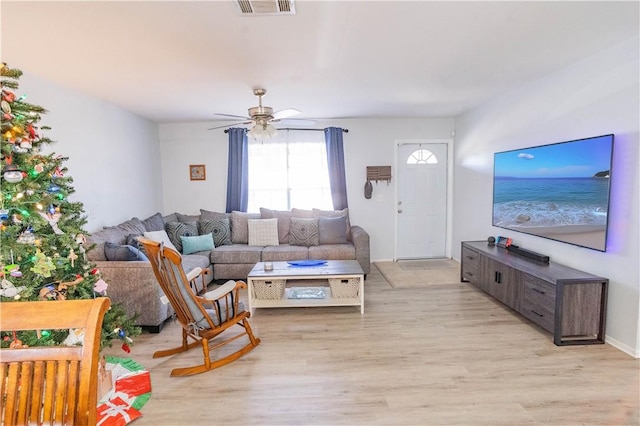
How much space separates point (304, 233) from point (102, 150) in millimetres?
2779

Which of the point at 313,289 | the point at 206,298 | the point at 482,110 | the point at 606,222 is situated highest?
the point at 482,110

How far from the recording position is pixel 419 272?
15.9 feet

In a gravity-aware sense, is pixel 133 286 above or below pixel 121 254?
below

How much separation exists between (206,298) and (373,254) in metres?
3.61

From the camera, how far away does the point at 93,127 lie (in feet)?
12.4

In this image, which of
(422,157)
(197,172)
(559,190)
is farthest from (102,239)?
(422,157)

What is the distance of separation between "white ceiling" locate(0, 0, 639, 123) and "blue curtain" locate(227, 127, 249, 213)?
5.17ft

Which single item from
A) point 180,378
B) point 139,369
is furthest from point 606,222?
point 139,369

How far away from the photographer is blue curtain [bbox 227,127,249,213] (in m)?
5.38

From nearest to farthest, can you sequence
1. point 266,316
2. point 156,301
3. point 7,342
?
point 7,342
point 156,301
point 266,316

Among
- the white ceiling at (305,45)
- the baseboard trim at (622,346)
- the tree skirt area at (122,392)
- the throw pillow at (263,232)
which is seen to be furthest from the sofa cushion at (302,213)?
the baseboard trim at (622,346)

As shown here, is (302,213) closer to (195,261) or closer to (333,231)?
(333,231)

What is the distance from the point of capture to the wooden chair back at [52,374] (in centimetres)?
98

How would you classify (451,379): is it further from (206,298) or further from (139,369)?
(139,369)
